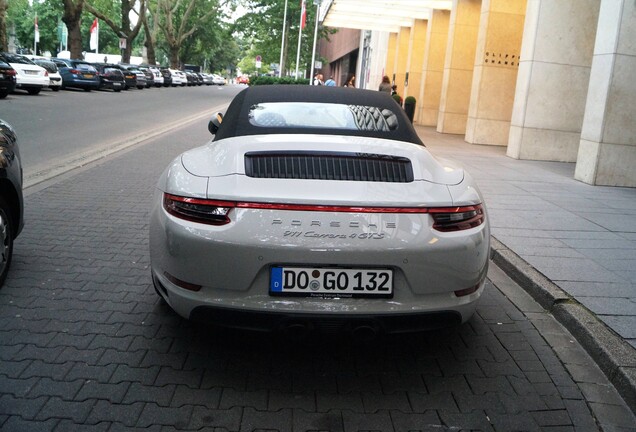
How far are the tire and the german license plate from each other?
7.62 ft

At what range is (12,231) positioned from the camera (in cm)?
468

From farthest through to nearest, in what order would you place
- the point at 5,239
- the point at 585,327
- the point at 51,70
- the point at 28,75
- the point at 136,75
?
the point at 136,75
the point at 51,70
the point at 28,75
the point at 5,239
the point at 585,327

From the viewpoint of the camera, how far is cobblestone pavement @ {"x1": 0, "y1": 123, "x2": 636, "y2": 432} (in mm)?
2910

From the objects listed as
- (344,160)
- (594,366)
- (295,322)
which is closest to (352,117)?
(344,160)

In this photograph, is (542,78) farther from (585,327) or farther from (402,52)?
(402,52)

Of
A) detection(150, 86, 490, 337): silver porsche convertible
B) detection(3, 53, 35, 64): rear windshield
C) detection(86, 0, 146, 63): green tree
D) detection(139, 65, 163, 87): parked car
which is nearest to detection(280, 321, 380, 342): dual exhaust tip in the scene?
detection(150, 86, 490, 337): silver porsche convertible

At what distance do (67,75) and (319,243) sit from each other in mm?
33381

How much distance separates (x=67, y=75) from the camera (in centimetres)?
3294

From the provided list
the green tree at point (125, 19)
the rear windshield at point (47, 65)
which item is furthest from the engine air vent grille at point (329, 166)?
the green tree at point (125, 19)

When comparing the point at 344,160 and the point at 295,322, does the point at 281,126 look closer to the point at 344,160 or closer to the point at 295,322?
the point at 344,160

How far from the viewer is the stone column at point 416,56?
2727 centimetres

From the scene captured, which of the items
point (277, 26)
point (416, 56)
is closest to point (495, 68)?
point (416, 56)

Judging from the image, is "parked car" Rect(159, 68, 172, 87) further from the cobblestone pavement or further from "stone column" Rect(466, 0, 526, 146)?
the cobblestone pavement

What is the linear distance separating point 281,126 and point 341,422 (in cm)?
198
